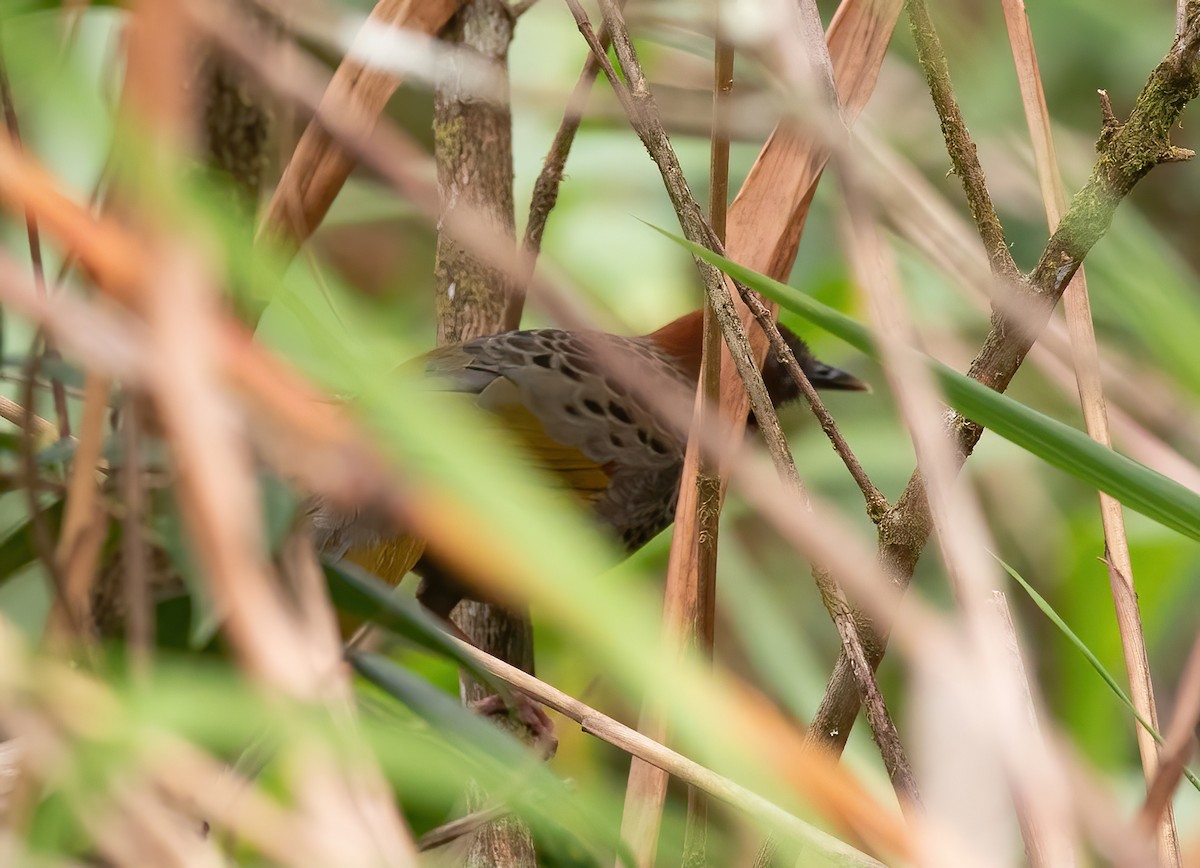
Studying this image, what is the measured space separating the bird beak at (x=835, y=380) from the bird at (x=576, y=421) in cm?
42

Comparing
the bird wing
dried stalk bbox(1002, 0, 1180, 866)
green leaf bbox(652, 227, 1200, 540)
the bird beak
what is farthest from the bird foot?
green leaf bbox(652, 227, 1200, 540)

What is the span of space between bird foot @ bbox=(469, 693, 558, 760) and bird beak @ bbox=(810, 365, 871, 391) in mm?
1163

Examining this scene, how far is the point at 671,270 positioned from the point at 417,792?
243 cm

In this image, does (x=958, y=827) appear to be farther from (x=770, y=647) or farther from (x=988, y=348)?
(x=988, y=348)

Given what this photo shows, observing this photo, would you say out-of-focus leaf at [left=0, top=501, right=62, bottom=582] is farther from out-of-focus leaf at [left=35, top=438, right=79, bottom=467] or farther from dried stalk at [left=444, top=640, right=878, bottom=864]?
dried stalk at [left=444, top=640, right=878, bottom=864]

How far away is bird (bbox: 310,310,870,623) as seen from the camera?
2.33 m

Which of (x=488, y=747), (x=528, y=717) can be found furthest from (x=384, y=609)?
(x=528, y=717)

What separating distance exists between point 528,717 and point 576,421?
0.63m

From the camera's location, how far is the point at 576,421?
2549 millimetres

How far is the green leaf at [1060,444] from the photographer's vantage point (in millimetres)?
929

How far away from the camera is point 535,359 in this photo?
8.13 ft

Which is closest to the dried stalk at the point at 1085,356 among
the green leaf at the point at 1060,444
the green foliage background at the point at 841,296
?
the green foliage background at the point at 841,296

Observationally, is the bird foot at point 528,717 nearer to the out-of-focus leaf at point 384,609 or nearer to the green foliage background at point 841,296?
the green foliage background at point 841,296

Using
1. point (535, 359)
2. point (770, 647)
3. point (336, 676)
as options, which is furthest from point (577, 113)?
point (336, 676)
